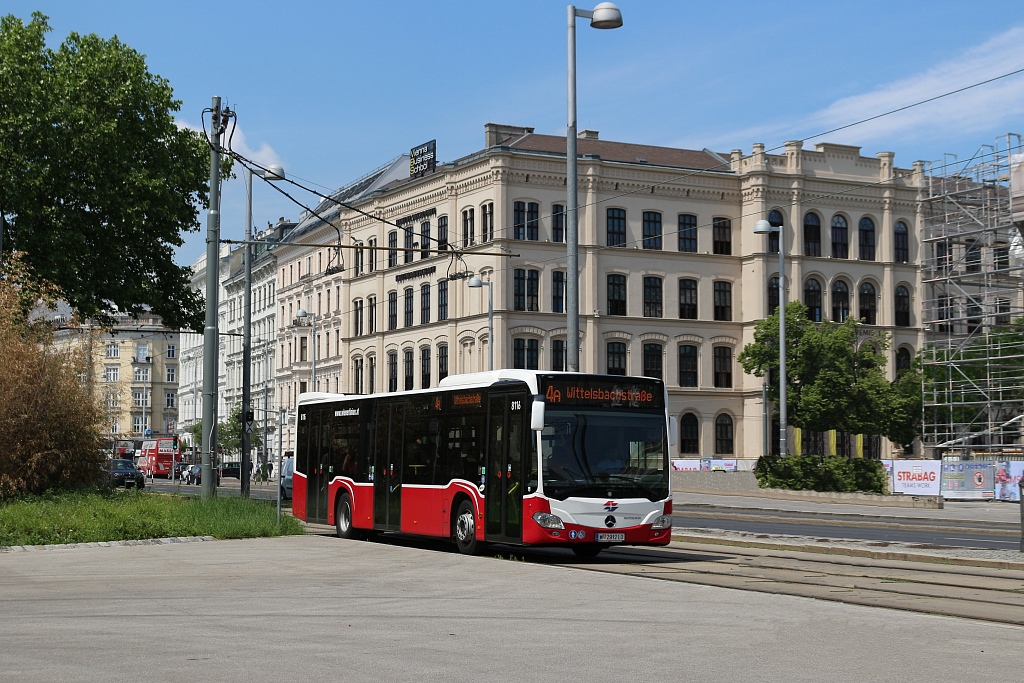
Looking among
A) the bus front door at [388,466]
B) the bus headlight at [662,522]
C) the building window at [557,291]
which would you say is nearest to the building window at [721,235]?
the building window at [557,291]

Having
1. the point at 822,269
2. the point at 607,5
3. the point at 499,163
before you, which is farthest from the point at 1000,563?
the point at 822,269

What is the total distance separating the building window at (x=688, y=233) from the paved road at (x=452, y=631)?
6035 cm

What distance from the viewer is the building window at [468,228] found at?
2913 inches

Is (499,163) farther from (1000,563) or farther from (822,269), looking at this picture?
(1000,563)

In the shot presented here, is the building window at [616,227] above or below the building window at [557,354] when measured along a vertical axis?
above

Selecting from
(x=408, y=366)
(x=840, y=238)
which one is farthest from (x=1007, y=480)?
(x=408, y=366)

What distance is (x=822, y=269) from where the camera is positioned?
77.9 metres

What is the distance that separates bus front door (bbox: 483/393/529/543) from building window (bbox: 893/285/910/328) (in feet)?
211

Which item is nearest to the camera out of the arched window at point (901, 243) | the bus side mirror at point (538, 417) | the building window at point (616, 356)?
the bus side mirror at point (538, 417)

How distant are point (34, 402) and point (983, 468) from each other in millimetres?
31213

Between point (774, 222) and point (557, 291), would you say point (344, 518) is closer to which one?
point (557, 291)

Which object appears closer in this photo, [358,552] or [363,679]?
[363,679]

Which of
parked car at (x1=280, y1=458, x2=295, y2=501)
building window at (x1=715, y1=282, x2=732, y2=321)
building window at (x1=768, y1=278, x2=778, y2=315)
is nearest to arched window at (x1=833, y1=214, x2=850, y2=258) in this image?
building window at (x1=768, y1=278, x2=778, y2=315)

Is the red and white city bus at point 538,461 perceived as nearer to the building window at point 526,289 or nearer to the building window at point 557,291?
the building window at point 526,289
